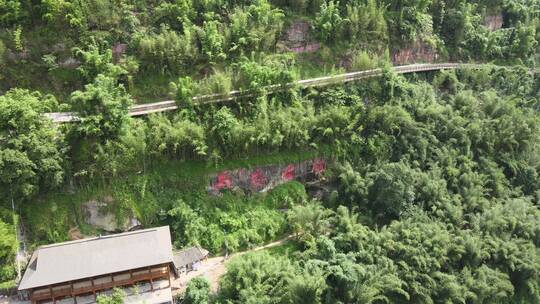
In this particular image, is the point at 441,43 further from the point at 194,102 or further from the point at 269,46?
the point at 194,102

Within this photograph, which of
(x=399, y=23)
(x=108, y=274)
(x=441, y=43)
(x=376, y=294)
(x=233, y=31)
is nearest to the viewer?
(x=108, y=274)

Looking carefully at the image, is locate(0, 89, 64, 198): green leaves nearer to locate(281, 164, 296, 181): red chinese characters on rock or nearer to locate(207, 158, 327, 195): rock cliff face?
locate(207, 158, 327, 195): rock cliff face

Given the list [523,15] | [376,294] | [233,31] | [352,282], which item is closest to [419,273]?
[376,294]

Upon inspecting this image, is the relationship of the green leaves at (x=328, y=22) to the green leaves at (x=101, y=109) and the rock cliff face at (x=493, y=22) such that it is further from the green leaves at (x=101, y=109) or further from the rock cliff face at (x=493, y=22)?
the rock cliff face at (x=493, y=22)

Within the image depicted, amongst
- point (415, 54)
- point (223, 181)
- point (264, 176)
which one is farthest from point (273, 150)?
point (415, 54)

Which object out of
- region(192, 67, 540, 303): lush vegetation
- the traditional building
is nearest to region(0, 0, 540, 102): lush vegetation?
region(192, 67, 540, 303): lush vegetation

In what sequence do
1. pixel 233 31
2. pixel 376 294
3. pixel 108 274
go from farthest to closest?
pixel 233 31 < pixel 376 294 < pixel 108 274

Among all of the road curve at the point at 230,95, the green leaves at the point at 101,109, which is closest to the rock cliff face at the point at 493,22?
the road curve at the point at 230,95
